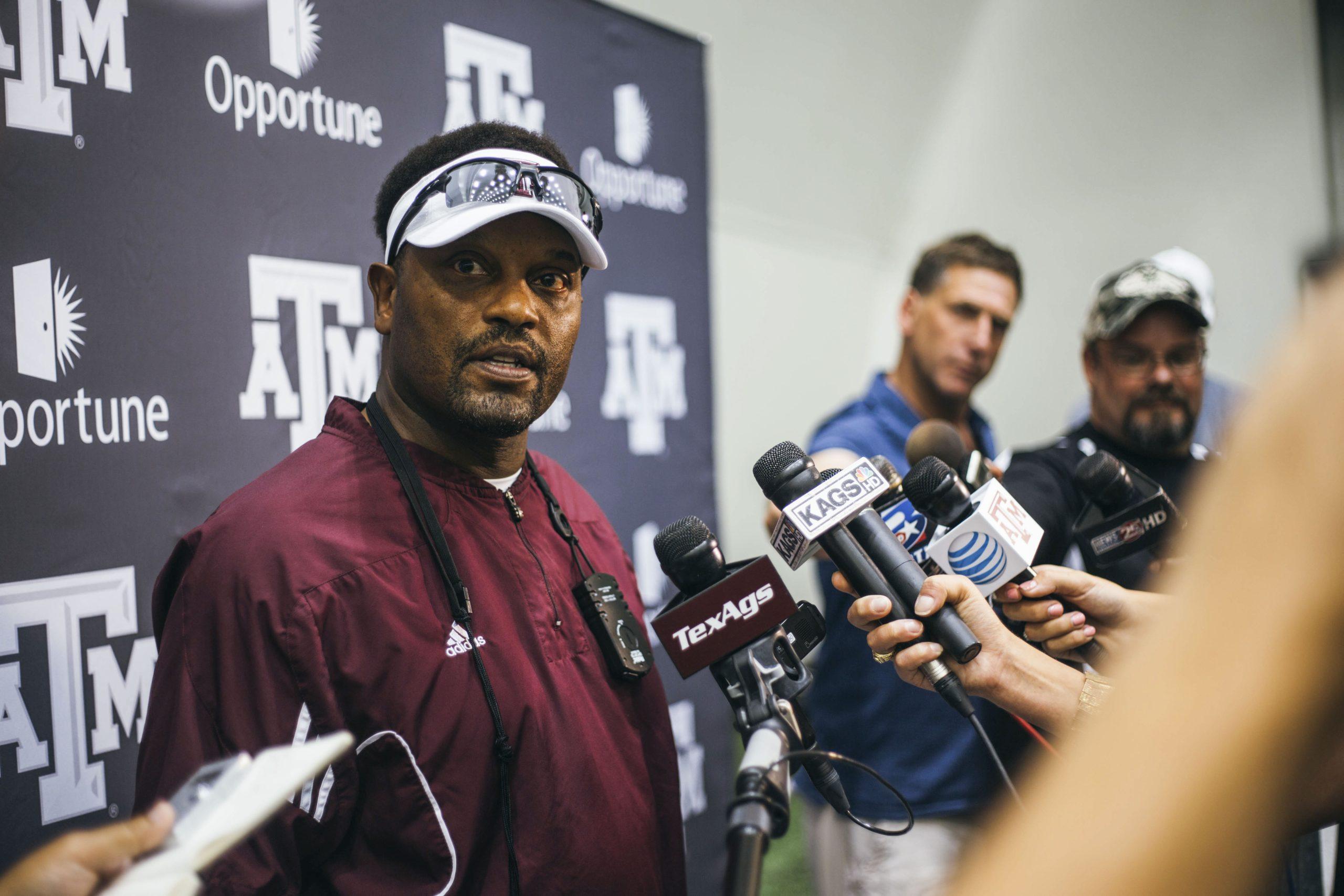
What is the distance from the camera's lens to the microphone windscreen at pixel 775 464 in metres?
1.19

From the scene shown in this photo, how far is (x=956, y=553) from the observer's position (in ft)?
4.09

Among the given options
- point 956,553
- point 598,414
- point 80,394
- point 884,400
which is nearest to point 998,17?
point 884,400

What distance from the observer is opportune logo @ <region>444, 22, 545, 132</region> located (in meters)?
2.08

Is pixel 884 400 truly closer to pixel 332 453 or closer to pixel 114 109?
pixel 332 453

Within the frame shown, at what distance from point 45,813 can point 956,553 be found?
1.50 meters

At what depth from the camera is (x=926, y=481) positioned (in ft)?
4.10

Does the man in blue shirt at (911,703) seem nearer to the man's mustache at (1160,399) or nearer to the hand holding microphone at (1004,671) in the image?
the man's mustache at (1160,399)

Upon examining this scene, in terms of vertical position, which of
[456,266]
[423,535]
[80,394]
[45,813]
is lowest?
[45,813]

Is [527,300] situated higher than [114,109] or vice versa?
[114,109]

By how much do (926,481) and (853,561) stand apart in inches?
8.2

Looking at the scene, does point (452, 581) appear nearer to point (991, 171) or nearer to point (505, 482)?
point (505, 482)

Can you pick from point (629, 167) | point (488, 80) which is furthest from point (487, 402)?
point (629, 167)

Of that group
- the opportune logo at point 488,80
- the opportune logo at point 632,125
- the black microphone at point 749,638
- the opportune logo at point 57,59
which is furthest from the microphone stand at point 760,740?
the opportune logo at point 632,125

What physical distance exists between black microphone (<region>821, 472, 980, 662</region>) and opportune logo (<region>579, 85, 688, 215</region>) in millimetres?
1537
